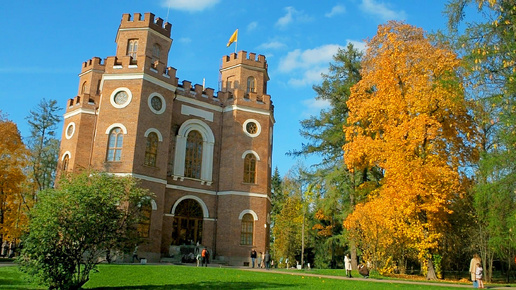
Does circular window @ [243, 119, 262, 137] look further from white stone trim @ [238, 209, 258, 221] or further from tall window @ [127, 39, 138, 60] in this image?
tall window @ [127, 39, 138, 60]

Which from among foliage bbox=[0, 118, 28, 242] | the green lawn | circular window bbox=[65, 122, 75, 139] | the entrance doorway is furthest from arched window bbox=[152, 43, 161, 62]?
the green lawn

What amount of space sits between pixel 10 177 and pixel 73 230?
17715 millimetres

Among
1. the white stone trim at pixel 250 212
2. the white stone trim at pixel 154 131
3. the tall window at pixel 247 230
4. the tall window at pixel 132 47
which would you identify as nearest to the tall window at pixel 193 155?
the white stone trim at pixel 154 131

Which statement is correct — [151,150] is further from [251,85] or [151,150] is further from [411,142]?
[411,142]

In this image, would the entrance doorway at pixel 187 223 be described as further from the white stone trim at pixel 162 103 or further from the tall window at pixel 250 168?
the white stone trim at pixel 162 103

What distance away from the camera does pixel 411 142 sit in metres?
20.7

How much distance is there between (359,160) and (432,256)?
5.90m

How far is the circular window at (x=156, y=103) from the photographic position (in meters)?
26.0

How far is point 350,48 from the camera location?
2958 cm

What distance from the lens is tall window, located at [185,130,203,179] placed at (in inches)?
1117

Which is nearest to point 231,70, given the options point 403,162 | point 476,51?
point 403,162

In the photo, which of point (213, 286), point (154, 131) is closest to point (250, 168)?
point (154, 131)

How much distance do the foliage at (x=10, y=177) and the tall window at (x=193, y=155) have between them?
10050mm

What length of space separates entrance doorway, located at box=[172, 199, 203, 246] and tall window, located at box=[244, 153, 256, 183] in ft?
12.1
